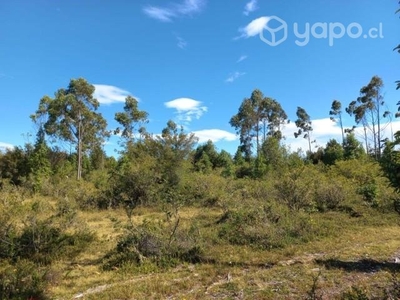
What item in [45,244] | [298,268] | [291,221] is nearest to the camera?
[298,268]

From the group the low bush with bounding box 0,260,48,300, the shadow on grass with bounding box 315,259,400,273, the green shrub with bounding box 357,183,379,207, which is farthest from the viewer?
the green shrub with bounding box 357,183,379,207

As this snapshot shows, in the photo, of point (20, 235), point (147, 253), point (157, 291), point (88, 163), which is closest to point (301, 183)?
point (147, 253)

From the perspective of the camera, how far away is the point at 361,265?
678cm

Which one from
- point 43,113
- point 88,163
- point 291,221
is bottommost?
point 291,221

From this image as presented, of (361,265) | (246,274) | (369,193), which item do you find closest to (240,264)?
(246,274)

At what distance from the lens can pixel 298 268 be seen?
658 cm

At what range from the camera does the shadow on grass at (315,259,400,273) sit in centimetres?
648

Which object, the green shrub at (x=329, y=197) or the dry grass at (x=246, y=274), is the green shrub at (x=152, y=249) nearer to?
the dry grass at (x=246, y=274)

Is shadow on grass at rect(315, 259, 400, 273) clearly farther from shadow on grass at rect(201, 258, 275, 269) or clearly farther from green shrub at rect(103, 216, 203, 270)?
green shrub at rect(103, 216, 203, 270)

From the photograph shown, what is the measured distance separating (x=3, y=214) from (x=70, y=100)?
26.1m

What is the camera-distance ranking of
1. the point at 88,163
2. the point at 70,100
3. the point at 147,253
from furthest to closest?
1. the point at 88,163
2. the point at 70,100
3. the point at 147,253

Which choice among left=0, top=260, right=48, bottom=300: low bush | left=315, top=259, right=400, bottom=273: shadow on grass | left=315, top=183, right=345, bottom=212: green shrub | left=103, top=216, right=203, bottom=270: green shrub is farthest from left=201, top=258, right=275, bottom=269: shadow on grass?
left=315, top=183, right=345, bottom=212: green shrub

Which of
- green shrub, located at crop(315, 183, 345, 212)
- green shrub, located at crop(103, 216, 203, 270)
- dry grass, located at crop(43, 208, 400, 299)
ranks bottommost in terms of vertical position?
dry grass, located at crop(43, 208, 400, 299)

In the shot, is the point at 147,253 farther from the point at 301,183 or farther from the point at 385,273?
the point at 301,183
